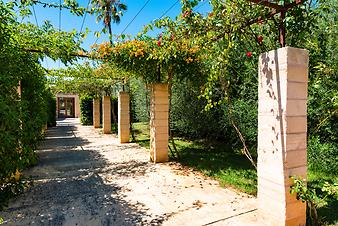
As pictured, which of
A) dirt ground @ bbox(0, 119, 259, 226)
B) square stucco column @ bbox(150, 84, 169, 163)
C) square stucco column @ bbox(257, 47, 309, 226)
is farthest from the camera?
square stucco column @ bbox(150, 84, 169, 163)

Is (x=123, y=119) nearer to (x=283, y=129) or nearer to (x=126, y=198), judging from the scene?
(x=126, y=198)

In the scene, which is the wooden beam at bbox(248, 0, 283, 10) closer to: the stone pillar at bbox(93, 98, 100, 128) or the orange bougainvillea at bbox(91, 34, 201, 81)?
the orange bougainvillea at bbox(91, 34, 201, 81)

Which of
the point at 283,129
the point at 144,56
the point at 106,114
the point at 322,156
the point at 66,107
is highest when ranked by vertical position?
the point at 144,56

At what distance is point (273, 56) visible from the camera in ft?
8.35

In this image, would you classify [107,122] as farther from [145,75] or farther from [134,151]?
[145,75]

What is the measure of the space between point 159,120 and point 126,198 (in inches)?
106

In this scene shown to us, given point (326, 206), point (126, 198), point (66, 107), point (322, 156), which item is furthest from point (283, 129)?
point (66, 107)

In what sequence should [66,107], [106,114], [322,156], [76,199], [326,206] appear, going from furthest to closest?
[66,107] < [106,114] < [322,156] < [76,199] < [326,206]

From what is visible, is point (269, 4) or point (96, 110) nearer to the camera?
point (269, 4)

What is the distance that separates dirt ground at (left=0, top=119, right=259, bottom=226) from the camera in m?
3.03

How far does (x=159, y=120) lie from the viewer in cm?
613

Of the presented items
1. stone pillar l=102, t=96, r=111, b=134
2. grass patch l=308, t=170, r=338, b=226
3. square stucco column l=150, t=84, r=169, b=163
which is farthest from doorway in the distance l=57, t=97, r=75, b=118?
grass patch l=308, t=170, r=338, b=226

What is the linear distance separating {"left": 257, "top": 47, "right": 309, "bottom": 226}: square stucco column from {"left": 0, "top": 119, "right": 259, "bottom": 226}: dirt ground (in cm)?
50

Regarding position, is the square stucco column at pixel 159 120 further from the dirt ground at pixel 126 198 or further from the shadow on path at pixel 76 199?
the shadow on path at pixel 76 199
